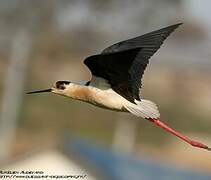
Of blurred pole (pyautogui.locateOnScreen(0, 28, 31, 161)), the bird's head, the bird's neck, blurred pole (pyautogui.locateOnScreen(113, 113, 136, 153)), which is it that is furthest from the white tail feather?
blurred pole (pyautogui.locateOnScreen(113, 113, 136, 153))

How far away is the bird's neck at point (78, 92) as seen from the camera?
5.66 meters

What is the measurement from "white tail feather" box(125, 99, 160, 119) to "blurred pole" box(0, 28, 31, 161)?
9231mm

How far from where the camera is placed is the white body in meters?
5.59

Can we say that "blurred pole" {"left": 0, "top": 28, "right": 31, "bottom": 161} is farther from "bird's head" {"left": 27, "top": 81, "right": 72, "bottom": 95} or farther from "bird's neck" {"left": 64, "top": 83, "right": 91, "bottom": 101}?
"bird's neck" {"left": 64, "top": 83, "right": 91, "bottom": 101}

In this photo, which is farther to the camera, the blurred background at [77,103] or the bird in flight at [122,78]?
the blurred background at [77,103]

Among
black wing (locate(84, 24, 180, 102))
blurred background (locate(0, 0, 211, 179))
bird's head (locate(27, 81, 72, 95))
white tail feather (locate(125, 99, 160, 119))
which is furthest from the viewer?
blurred background (locate(0, 0, 211, 179))

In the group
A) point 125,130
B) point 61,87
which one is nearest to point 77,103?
point 125,130

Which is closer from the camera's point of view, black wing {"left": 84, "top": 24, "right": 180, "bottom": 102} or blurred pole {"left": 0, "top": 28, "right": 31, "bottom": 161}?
black wing {"left": 84, "top": 24, "right": 180, "bottom": 102}

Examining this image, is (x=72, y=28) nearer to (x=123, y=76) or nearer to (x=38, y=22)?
(x=38, y=22)

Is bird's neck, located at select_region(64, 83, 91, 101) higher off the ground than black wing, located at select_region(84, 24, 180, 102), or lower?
lower

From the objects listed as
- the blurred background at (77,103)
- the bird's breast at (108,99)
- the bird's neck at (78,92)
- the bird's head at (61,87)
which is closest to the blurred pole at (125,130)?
the blurred background at (77,103)

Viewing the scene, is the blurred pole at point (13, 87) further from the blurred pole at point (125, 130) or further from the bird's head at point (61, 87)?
the bird's head at point (61, 87)

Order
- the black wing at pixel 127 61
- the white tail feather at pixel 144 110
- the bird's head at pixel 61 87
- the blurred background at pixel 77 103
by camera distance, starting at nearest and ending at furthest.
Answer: the black wing at pixel 127 61
the white tail feather at pixel 144 110
the bird's head at pixel 61 87
the blurred background at pixel 77 103

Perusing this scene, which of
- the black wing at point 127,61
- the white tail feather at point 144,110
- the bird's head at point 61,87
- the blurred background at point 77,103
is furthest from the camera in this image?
the blurred background at point 77,103
